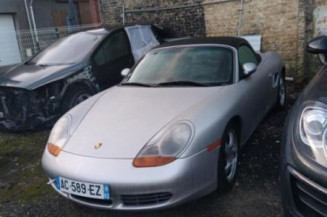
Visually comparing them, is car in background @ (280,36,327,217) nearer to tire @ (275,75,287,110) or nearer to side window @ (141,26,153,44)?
tire @ (275,75,287,110)

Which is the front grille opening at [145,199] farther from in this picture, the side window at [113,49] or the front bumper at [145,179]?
the side window at [113,49]

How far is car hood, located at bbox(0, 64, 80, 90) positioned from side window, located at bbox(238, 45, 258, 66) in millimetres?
2681

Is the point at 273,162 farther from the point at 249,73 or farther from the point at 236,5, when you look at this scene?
the point at 236,5

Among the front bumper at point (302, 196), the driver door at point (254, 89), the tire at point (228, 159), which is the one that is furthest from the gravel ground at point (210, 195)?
the front bumper at point (302, 196)

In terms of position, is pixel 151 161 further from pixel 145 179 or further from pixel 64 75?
pixel 64 75

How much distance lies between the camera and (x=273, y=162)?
3.63 metres

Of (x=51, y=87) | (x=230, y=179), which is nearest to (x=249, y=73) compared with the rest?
(x=230, y=179)

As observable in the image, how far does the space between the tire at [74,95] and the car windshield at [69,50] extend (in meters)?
0.46

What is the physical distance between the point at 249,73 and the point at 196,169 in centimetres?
157

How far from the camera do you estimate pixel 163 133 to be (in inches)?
110

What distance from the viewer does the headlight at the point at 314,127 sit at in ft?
6.68

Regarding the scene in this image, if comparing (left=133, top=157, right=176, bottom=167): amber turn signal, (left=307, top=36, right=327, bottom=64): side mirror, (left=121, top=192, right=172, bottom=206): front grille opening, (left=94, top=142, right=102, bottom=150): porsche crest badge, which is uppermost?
(left=307, top=36, right=327, bottom=64): side mirror

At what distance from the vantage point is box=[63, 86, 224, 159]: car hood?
279 cm

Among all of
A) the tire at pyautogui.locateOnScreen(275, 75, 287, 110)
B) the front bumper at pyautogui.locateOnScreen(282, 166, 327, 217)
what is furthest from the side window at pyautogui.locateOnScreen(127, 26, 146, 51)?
the front bumper at pyautogui.locateOnScreen(282, 166, 327, 217)
